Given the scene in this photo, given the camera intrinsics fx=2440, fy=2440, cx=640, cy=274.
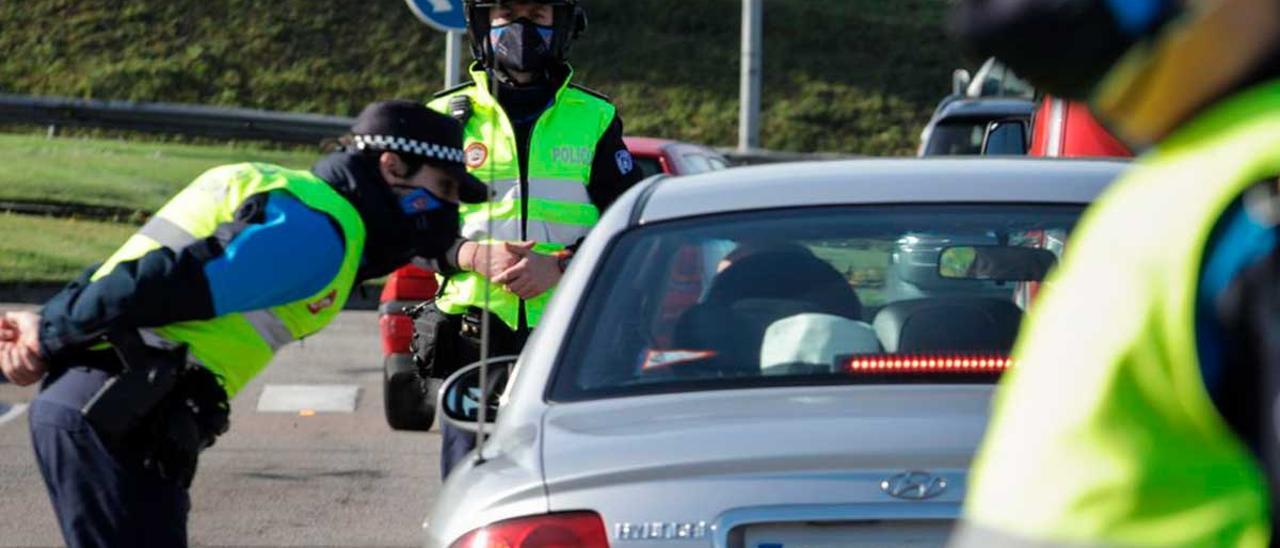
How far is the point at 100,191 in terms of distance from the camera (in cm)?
2166

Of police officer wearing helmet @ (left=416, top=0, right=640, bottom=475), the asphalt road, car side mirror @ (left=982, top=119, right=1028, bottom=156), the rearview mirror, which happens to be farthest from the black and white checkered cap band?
car side mirror @ (left=982, top=119, right=1028, bottom=156)

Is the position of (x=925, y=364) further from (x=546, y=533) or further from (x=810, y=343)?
(x=546, y=533)

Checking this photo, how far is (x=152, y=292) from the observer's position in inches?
174

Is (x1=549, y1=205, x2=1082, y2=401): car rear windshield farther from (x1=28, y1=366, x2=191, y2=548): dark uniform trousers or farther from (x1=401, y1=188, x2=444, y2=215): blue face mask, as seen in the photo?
(x1=28, y1=366, x2=191, y2=548): dark uniform trousers

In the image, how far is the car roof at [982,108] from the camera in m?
14.7

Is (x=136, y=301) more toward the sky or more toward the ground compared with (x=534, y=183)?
more toward the sky

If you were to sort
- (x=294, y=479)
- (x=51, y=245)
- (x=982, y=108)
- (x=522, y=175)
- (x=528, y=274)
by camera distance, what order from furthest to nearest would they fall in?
1. (x=51, y=245)
2. (x=982, y=108)
3. (x=294, y=479)
4. (x=522, y=175)
5. (x=528, y=274)

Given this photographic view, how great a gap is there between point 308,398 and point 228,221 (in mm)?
7639

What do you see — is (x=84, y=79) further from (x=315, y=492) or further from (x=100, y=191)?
(x=315, y=492)

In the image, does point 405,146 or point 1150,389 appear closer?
point 1150,389

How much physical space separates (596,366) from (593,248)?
1.57 ft

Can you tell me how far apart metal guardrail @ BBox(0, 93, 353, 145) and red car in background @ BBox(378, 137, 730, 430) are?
12.6 meters

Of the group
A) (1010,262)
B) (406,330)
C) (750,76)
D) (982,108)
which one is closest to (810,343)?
(1010,262)

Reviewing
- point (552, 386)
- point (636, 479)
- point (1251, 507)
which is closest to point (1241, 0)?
point (1251, 507)
